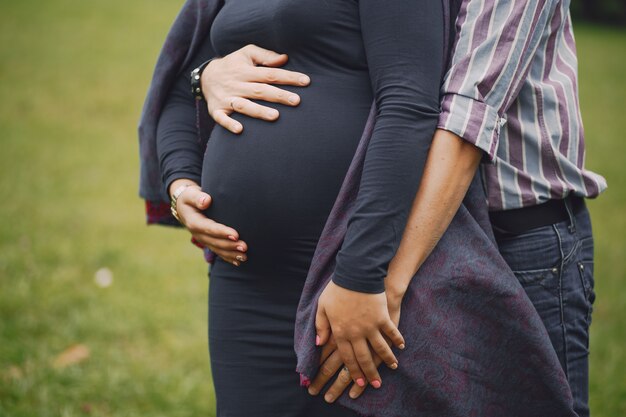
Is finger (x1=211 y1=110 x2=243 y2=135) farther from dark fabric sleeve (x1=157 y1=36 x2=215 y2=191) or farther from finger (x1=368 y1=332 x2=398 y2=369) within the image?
finger (x1=368 y1=332 x2=398 y2=369)

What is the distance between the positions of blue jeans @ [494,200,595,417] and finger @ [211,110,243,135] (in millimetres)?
676

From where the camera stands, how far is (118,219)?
15.4 feet

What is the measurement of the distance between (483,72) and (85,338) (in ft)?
8.48

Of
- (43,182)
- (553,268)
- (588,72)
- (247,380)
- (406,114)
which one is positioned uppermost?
(406,114)

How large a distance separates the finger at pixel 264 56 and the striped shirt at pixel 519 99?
1.38 feet

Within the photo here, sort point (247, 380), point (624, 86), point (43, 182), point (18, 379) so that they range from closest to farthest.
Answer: point (247, 380) < point (18, 379) < point (43, 182) < point (624, 86)

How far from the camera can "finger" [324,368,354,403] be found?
140 centimetres

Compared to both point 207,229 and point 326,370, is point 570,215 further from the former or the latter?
point 207,229

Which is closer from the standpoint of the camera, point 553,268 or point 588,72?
point 553,268

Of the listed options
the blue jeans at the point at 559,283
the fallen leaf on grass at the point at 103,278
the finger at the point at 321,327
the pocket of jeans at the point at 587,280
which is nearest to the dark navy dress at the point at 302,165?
the finger at the point at 321,327

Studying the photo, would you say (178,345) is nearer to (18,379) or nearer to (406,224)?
(18,379)

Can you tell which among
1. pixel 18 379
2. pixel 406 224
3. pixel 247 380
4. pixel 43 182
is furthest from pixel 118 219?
pixel 406 224

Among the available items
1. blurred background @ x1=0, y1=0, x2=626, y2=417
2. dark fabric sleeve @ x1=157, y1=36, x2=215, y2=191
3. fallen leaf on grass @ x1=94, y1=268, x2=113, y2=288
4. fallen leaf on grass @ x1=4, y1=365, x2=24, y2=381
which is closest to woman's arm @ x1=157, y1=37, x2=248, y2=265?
dark fabric sleeve @ x1=157, y1=36, x2=215, y2=191

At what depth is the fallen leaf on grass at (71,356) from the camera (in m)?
2.92
